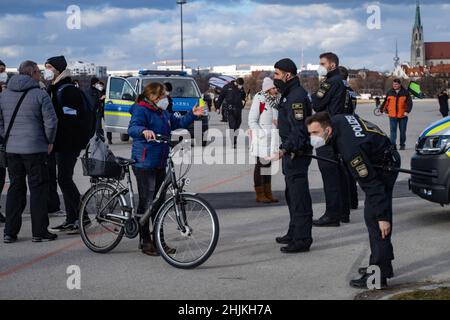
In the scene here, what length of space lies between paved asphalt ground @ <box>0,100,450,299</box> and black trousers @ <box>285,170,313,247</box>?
0.20 m

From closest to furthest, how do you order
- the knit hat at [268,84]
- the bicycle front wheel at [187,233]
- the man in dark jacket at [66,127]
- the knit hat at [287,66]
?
the bicycle front wheel at [187,233] < the knit hat at [287,66] < the man in dark jacket at [66,127] < the knit hat at [268,84]

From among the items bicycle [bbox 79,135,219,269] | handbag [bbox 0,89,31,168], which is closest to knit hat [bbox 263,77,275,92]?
bicycle [bbox 79,135,219,269]

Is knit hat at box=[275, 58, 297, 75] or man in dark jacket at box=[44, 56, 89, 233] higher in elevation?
knit hat at box=[275, 58, 297, 75]

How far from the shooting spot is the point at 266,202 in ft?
35.5

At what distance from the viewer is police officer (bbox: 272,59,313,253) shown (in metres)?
7.45

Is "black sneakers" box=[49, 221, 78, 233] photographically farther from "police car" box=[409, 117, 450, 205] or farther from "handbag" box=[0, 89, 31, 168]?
"police car" box=[409, 117, 450, 205]

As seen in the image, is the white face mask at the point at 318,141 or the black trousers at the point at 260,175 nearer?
the white face mask at the point at 318,141

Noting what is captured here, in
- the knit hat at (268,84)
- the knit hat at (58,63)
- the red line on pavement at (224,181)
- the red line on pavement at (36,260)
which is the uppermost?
the knit hat at (58,63)

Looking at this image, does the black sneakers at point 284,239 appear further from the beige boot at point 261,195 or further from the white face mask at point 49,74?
the white face mask at point 49,74

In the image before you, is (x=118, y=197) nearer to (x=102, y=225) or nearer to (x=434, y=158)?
(x=102, y=225)

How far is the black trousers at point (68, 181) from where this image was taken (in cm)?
879

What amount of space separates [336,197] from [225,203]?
2.34m

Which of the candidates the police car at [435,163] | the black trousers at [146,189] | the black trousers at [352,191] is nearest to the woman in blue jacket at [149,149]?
the black trousers at [146,189]
